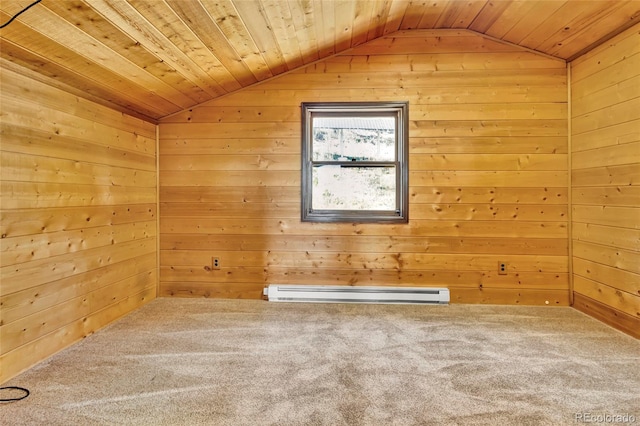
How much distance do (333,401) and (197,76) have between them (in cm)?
245

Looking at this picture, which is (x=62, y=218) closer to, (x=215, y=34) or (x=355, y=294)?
(x=215, y=34)

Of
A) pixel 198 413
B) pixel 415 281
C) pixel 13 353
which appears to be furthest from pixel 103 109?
pixel 415 281

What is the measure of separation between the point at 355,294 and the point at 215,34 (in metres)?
2.35

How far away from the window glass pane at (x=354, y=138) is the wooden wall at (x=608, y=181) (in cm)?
161

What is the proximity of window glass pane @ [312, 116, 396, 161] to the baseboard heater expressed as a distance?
1.25 metres

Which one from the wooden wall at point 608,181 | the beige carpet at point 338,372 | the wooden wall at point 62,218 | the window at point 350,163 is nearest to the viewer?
the beige carpet at point 338,372

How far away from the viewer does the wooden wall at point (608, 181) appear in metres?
2.34

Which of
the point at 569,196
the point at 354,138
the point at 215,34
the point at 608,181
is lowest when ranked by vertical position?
the point at 569,196

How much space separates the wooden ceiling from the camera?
5.21 ft

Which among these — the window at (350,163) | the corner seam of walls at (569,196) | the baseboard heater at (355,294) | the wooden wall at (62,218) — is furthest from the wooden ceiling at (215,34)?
the baseboard heater at (355,294)

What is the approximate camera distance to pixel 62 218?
212 cm

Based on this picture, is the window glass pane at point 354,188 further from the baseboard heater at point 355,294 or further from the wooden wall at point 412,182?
the baseboard heater at point 355,294

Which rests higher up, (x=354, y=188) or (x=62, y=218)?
(x=354, y=188)

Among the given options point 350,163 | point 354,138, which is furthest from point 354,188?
point 354,138
